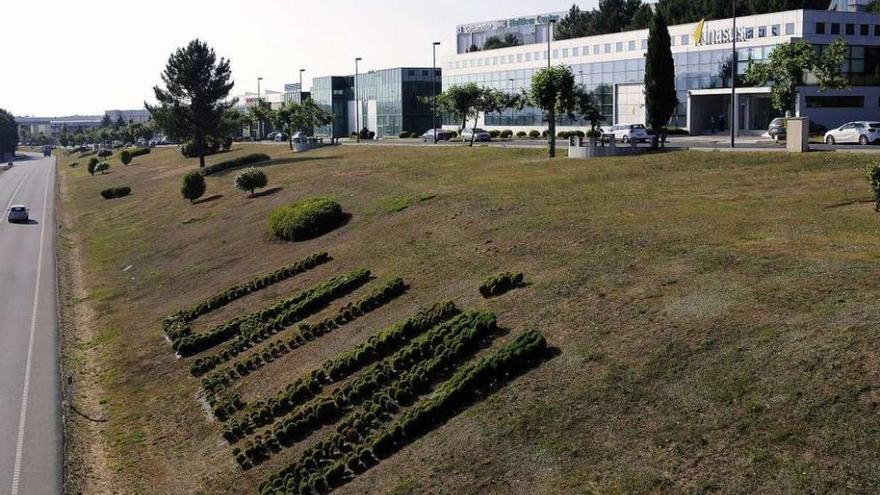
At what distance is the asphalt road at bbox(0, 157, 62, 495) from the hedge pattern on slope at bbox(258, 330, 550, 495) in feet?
18.9

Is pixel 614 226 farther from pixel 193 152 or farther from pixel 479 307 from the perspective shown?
pixel 193 152

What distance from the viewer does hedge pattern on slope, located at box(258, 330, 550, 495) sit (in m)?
21.8

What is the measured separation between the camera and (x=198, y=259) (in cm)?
4922

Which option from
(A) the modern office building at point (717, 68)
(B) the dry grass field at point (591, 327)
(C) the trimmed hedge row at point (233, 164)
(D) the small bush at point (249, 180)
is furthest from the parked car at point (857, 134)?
(C) the trimmed hedge row at point (233, 164)

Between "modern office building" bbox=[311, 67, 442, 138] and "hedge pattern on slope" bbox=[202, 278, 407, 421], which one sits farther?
"modern office building" bbox=[311, 67, 442, 138]

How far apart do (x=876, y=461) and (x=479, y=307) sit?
1417 centimetres

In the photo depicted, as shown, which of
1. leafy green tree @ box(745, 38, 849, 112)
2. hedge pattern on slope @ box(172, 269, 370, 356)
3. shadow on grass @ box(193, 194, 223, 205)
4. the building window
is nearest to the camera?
hedge pattern on slope @ box(172, 269, 370, 356)

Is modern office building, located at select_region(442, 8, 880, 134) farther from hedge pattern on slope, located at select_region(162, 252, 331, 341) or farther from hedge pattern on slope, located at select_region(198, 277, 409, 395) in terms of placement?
hedge pattern on slope, located at select_region(198, 277, 409, 395)

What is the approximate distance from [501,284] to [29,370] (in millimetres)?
17468

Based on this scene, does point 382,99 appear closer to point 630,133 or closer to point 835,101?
point 630,133

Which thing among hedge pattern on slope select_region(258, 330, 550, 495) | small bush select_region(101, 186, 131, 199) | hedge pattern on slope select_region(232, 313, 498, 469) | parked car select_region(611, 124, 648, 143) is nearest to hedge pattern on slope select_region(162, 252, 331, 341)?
hedge pattern on slope select_region(232, 313, 498, 469)

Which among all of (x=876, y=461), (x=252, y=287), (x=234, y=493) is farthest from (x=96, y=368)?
(x=876, y=461)

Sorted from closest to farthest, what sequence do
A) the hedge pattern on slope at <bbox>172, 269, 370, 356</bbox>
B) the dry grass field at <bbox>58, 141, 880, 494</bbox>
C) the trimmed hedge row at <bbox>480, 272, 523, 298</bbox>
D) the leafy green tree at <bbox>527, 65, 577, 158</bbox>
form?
the dry grass field at <bbox>58, 141, 880, 494</bbox>
the trimmed hedge row at <bbox>480, 272, 523, 298</bbox>
the hedge pattern on slope at <bbox>172, 269, 370, 356</bbox>
the leafy green tree at <bbox>527, 65, 577, 158</bbox>

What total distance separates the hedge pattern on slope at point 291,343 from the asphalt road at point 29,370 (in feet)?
15.6
